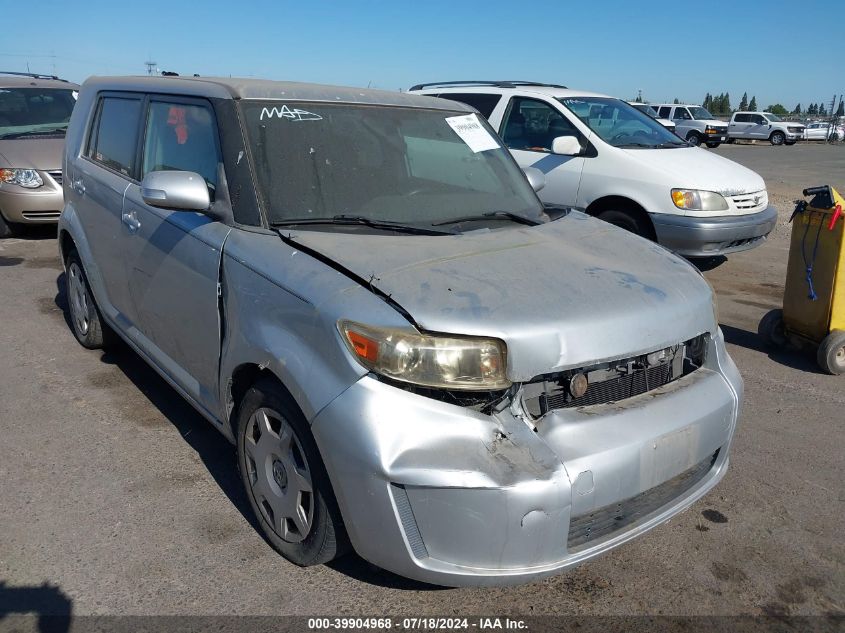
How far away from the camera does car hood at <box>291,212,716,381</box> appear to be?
2361 mm

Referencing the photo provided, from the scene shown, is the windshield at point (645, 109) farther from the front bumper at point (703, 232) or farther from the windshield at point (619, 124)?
the front bumper at point (703, 232)

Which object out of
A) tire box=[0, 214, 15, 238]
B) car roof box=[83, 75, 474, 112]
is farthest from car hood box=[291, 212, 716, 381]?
tire box=[0, 214, 15, 238]

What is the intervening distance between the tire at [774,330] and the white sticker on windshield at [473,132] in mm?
2845

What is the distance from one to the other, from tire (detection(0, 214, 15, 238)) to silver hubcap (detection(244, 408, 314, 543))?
7380mm

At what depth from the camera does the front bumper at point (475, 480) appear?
220cm

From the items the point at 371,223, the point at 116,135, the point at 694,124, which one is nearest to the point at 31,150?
the point at 116,135

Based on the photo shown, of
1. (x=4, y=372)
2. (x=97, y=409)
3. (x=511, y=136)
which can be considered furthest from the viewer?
(x=511, y=136)

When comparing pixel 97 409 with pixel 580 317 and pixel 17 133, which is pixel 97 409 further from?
pixel 17 133

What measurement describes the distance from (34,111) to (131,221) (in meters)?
7.03

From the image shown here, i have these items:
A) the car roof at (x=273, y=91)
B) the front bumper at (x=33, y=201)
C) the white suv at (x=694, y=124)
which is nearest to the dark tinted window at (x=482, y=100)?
the car roof at (x=273, y=91)

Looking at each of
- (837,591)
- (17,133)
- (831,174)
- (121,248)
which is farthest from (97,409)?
(831,174)

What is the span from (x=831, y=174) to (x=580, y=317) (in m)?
21.5

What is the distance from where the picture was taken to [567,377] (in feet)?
8.16

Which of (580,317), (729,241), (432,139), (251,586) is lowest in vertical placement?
(251,586)
